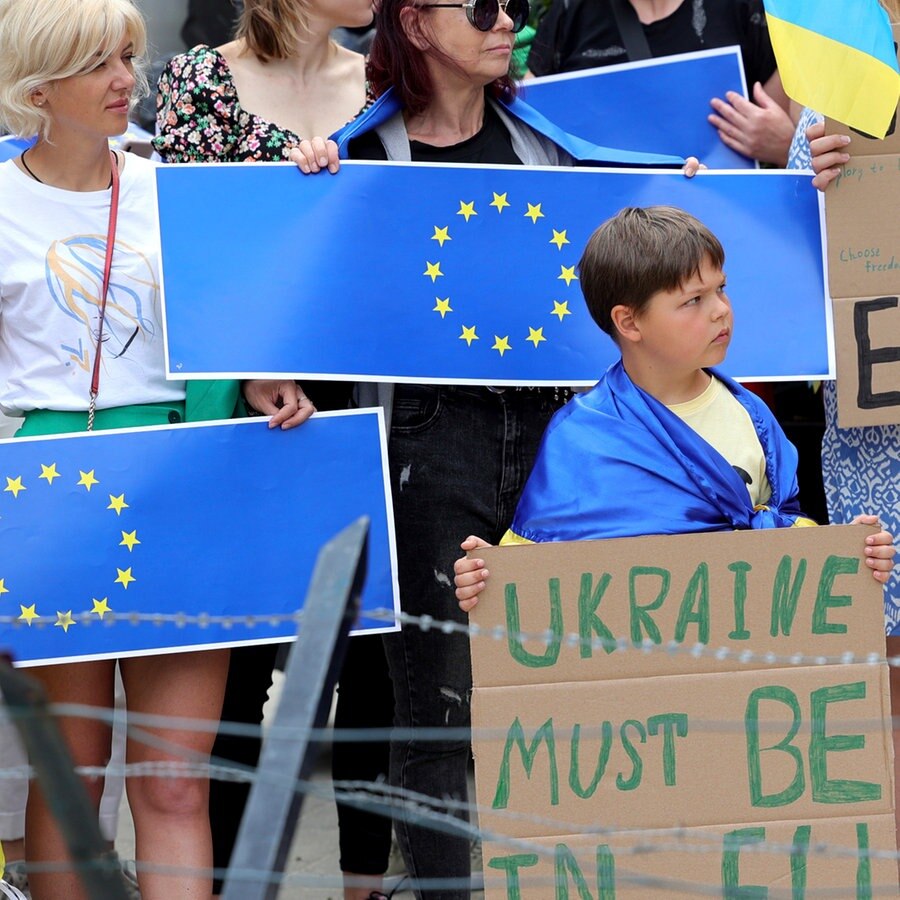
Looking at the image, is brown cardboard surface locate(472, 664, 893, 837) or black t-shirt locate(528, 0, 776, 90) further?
black t-shirt locate(528, 0, 776, 90)

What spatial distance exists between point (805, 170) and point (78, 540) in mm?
1866

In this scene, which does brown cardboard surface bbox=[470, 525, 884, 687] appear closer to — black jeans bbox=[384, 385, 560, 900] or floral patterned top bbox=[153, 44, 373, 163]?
black jeans bbox=[384, 385, 560, 900]

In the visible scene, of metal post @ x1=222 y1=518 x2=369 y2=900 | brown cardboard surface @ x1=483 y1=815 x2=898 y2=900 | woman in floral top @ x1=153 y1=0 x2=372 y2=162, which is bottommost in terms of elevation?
brown cardboard surface @ x1=483 y1=815 x2=898 y2=900

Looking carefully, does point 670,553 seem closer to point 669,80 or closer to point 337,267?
point 337,267

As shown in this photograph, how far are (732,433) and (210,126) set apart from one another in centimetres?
144

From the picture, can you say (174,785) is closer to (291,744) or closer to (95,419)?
(95,419)

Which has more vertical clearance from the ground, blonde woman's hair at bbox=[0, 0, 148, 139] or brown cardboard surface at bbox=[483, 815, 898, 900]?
blonde woman's hair at bbox=[0, 0, 148, 139]

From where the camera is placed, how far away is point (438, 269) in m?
3.49

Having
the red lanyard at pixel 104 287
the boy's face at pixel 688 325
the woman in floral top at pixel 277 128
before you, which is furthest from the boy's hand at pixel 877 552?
the red lanyard at pixel 104 287

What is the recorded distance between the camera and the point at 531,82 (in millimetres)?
4113

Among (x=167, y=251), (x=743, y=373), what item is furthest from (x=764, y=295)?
(x=167, y=251)

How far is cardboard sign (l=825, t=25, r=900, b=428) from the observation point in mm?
3471

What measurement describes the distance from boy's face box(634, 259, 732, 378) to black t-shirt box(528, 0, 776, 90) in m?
1.33

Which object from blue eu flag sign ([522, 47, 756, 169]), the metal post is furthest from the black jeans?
the metal post
